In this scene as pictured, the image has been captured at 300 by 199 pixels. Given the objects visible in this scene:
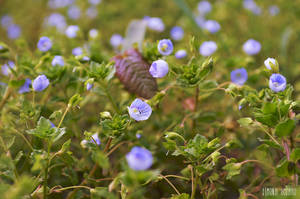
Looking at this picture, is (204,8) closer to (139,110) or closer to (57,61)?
(57,61)

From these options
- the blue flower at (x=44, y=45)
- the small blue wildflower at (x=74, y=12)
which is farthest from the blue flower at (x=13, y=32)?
the blue flower at (x=44, y=45)

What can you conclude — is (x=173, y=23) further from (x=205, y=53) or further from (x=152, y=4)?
(x=205, y=53)

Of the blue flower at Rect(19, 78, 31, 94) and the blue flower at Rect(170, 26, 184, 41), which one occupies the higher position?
the blue flower at Rect(19, 78, 31, 94)

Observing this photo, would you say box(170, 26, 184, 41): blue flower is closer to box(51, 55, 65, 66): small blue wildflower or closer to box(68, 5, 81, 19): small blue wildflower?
box(68, 5, 81, 19): small blue wildflower

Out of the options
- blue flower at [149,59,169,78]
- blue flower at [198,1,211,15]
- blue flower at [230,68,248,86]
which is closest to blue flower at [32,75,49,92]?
blue flower at [149,59,169,78]

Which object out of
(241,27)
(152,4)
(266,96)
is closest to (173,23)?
(152,4)

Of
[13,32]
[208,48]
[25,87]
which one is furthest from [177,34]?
[13,32]
